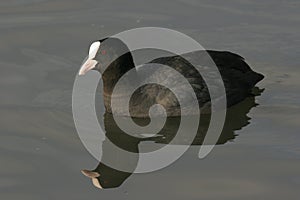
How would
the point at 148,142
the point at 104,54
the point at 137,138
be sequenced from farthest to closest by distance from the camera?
the point at 104,54 → the point at 137,138 → the point at 148,142

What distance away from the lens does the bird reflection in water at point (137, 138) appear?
699 cm

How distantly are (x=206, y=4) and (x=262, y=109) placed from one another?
2830 mm

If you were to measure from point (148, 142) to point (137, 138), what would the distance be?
0.55 ft

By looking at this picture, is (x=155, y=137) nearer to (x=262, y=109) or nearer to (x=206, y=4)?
(x=262, y=109)

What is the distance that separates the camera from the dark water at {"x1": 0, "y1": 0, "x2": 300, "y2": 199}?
6.76 meters

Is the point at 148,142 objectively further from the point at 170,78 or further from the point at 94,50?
the point at 94,50

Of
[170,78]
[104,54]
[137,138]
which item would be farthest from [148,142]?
[104,54]

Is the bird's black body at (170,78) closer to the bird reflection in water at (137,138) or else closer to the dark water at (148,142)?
the bird reflection in water at (137,138)

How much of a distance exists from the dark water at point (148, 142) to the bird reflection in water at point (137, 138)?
53 millimetres

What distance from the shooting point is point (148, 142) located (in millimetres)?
7703

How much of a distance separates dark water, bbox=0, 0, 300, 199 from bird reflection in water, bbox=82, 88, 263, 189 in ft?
0.17

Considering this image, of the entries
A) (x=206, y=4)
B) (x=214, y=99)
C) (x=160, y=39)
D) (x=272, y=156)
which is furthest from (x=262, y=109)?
(x=206, y=4)

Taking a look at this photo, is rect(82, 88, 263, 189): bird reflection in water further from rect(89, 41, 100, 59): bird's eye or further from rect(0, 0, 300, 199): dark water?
rect(89, 41, 100, 59): bird's eye

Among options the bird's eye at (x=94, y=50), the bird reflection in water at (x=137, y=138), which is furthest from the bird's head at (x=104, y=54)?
the bird reflection in water at (x=137, y=138)
